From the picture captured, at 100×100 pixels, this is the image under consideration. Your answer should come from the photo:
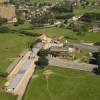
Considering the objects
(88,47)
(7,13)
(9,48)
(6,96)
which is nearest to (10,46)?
(9,48)

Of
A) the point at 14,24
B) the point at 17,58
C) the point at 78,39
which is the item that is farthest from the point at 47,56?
the point at 14,24

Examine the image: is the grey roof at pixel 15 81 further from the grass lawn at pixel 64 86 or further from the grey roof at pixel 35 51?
the grey roof at pixel 35 51

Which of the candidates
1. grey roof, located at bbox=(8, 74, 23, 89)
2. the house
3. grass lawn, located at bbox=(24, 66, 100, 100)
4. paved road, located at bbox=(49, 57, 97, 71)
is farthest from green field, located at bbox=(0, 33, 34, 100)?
the house

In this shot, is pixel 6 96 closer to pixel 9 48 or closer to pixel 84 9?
pixel 9 48

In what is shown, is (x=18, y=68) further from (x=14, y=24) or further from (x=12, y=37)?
(x=14, y=24)

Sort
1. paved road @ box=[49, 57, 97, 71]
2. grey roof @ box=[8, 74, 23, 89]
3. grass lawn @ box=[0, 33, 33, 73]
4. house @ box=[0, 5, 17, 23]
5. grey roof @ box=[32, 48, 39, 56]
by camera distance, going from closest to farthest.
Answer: grey roof @ box=[8, 74, 23, 89], paved road @ box=[49, 57, 97, 71], grass lawn @ box=[0, 33, 33, 73], grey roof @ box=[32, 48, 39, 56], house @ box=[0, 5, 17, 23]

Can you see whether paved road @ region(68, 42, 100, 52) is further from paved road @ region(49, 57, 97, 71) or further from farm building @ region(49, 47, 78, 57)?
paved road @ region(49, 57, 97, 71)
